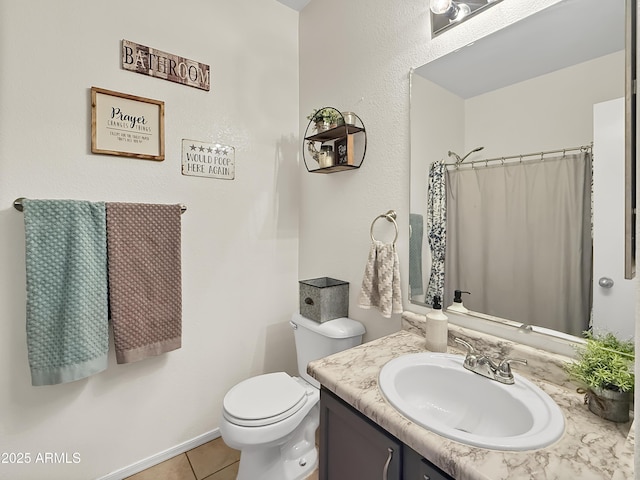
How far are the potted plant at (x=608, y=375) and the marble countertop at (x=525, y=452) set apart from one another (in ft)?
0.10

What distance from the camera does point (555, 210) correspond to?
94cm

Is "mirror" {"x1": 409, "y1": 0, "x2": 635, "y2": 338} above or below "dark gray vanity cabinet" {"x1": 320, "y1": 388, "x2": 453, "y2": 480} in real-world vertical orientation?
above

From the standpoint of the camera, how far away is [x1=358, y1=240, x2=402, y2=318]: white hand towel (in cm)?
132

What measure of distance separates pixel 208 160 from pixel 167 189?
28cm

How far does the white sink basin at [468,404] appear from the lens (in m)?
0.67

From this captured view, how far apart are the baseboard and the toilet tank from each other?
657 millimetres

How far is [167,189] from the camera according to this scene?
1.55 metres

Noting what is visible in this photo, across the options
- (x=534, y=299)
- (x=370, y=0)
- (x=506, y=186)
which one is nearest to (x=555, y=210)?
(x=506, y=186)

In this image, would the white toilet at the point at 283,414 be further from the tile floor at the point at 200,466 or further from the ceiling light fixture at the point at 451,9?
the ceiling light fixture at the point at 451,9

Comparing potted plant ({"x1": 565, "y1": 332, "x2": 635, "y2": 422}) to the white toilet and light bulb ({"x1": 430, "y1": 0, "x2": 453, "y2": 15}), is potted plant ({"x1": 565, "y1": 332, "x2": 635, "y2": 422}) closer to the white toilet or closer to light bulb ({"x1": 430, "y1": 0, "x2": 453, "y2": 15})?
the white toilet

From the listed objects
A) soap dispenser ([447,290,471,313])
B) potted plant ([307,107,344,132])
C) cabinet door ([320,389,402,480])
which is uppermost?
potted plant ([307,107,344,132])

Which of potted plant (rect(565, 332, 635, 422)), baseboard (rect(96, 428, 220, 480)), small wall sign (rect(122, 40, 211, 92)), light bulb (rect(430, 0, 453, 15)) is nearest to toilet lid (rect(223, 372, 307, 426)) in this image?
baseboard (rect(96, 428, 220, 480))

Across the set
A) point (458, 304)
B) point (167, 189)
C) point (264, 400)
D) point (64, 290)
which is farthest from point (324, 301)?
point (64, 290)

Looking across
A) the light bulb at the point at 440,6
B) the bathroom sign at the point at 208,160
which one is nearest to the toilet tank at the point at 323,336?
the bathroom sign at the point at 208,160
